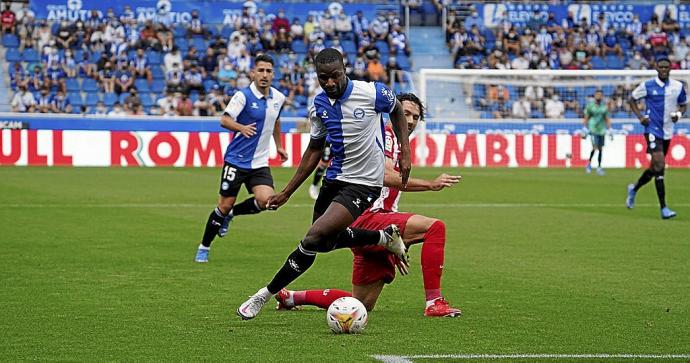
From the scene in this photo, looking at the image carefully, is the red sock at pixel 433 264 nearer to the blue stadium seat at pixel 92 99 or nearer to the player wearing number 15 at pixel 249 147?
the player wearing number 15 at pixel 249 147

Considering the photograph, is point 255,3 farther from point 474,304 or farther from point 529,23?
point 474,304

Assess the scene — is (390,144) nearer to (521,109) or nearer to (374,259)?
(374,259)

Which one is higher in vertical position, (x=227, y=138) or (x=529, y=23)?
(x=529, y=23)

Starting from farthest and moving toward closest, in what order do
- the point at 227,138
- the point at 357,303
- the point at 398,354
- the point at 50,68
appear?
the point at 50,68 → the point at 227,138 → the point at 357,303 → the point at 398,354

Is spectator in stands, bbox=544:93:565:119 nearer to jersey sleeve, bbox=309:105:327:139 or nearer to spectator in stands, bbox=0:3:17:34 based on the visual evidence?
spectator in stands, bbox=0:3:17:34

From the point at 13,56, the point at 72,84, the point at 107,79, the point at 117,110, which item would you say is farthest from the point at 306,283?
the point at 13,56

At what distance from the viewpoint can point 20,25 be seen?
130ft

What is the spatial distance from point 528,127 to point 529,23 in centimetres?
915

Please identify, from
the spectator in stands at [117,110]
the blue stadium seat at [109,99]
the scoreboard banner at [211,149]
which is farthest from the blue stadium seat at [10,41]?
the scoreboard banner at [211,149]

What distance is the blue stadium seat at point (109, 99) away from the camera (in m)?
37.3

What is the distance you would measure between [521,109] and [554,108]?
1196mm

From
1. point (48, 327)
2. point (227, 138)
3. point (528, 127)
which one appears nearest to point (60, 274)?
point (48, 327)

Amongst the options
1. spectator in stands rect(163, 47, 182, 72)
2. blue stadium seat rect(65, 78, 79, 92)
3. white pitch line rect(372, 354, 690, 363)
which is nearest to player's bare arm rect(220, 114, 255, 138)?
white pitch line rect(372, 354, 690, 363)

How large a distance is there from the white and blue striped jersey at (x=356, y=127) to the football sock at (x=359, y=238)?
1.17ft
